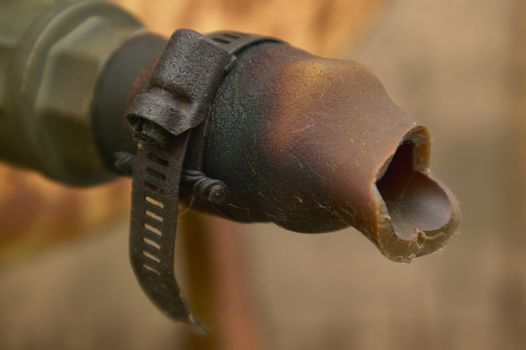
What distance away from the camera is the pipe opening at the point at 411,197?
33 centimetres

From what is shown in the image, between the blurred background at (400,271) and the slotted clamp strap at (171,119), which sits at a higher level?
the slotted clamp strap at (171,119)

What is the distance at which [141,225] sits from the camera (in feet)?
1.24

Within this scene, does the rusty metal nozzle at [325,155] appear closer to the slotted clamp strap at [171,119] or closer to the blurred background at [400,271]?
the slotted clamp strap at [171,119]

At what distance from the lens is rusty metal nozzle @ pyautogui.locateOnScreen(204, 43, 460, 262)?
314 millimetres

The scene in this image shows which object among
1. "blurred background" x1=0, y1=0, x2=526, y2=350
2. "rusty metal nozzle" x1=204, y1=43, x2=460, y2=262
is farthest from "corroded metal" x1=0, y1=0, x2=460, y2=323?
"blurred background" x1=0, y1=0, x2=526, y2=350

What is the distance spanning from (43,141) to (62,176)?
0.08ft

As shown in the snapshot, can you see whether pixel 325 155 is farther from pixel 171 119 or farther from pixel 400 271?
pixel 400 271

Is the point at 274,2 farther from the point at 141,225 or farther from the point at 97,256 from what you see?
the point at 97,256

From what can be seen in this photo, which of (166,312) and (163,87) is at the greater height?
(163,87)

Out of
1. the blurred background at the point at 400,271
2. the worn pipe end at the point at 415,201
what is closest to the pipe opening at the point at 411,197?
the worn pipe end at the point at 415,201

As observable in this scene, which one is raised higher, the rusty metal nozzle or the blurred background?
the rusty metal nozzle

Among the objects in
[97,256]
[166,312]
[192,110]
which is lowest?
[97,256]

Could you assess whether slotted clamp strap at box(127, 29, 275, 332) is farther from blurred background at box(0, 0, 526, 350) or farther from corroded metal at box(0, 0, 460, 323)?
blurred background at box(0, 0, 526, 350)

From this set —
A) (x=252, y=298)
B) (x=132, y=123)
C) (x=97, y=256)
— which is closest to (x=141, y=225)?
(x=132, y=123)
